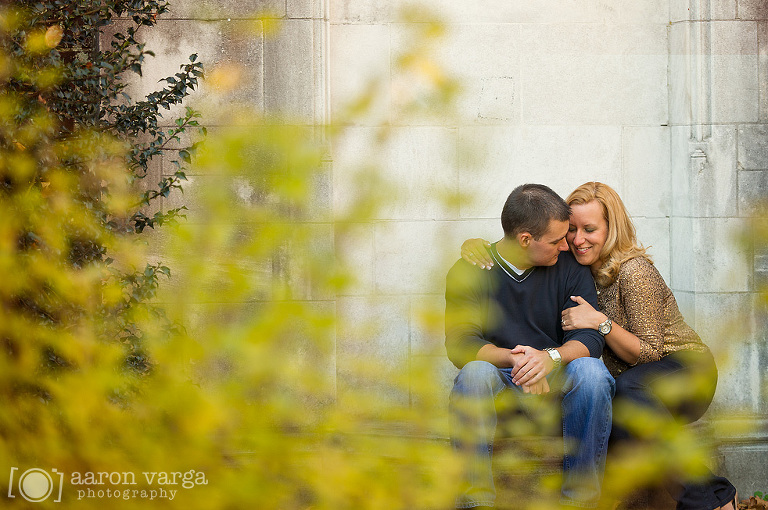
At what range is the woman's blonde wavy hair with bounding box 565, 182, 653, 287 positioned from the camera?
141 inches

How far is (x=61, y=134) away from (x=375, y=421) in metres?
2.87

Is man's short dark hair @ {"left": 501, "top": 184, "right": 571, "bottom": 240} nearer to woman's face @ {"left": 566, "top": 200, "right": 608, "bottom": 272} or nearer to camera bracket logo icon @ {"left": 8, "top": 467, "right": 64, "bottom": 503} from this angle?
woman's face @ {"left": 566, "top": 200, "right": 608, "bottom": 272}

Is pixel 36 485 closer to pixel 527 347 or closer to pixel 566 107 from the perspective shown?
pixel 527 347

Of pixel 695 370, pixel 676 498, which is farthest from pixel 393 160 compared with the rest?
pixel 676 498

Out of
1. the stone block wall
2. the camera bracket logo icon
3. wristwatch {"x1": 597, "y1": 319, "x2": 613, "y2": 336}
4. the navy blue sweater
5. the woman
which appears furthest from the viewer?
the stone block wall

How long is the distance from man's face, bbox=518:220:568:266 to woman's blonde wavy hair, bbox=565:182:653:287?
10.3 inches

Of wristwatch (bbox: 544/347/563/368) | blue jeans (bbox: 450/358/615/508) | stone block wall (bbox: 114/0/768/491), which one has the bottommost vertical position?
blue jeans (bbox: 450/358/615/508)

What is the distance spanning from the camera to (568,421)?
328cm

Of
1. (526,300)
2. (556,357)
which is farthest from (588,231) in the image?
(556,357)

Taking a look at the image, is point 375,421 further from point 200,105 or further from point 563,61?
point 563,61

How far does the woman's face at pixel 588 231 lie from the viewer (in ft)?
11.8

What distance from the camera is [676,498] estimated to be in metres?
3.20

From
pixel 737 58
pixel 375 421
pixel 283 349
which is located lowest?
pixel 375 421

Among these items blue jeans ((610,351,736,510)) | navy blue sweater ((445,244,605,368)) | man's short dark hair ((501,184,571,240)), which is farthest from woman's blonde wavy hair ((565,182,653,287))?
blue jeans ((610,351,736,510))
